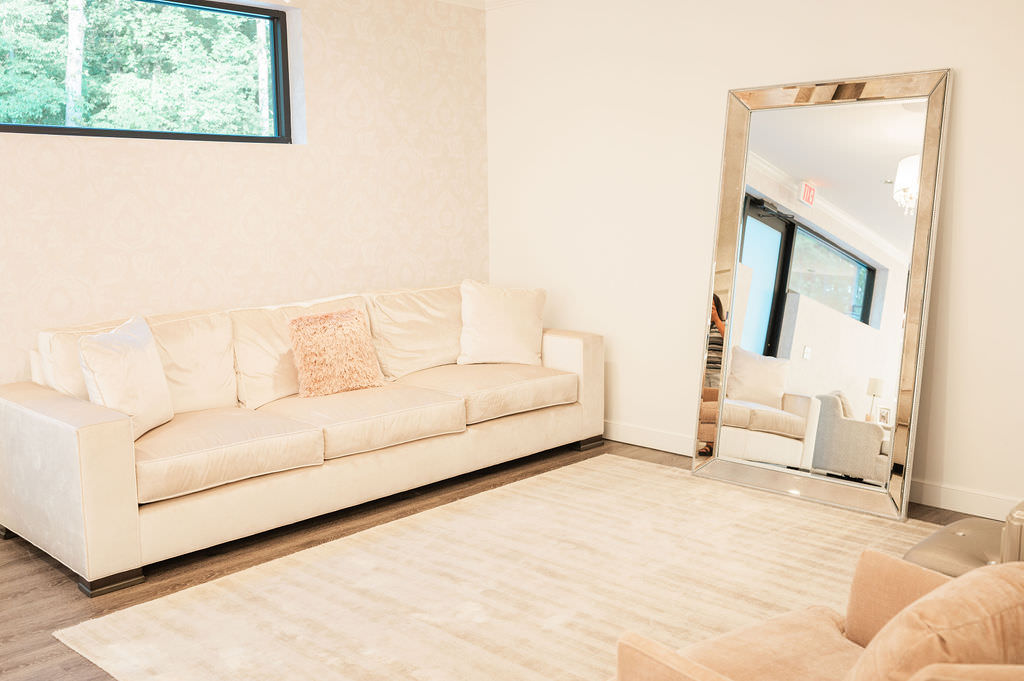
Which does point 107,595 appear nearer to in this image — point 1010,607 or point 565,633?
point 565,633

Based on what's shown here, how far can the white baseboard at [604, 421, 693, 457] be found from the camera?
4.84 meters

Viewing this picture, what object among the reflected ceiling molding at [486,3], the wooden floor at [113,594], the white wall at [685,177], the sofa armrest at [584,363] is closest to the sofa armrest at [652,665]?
the wooden floor at [113,594]

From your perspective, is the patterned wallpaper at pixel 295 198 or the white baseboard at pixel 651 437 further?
the white baseboard at pixel 651 437

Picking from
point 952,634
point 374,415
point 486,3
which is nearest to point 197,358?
point 374,415

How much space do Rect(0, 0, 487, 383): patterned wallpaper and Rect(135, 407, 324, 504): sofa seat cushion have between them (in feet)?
2.71

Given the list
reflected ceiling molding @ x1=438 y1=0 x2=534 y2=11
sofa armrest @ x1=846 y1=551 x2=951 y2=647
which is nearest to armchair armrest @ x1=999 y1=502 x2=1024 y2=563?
sofa armrest @ x1=846 y1=551 x2=951 y2=647

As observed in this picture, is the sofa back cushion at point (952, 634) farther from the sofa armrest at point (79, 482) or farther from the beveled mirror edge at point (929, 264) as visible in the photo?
the beveled mirror edge at point (929, 264)

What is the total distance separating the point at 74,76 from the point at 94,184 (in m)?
0.50

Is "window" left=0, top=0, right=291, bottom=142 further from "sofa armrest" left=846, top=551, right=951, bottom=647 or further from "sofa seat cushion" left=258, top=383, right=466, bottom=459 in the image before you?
"sofa armrest" left=846, top=551, right=951, bottom=647

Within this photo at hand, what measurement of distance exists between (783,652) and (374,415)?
2.35 meters

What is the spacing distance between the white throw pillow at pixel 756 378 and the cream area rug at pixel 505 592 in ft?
1.73

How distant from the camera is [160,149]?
4098 mm

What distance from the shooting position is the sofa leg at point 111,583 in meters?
3.00

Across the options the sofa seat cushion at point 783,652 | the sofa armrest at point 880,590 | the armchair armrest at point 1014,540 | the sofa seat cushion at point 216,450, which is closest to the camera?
the sofa seat cushion at point 783,652
